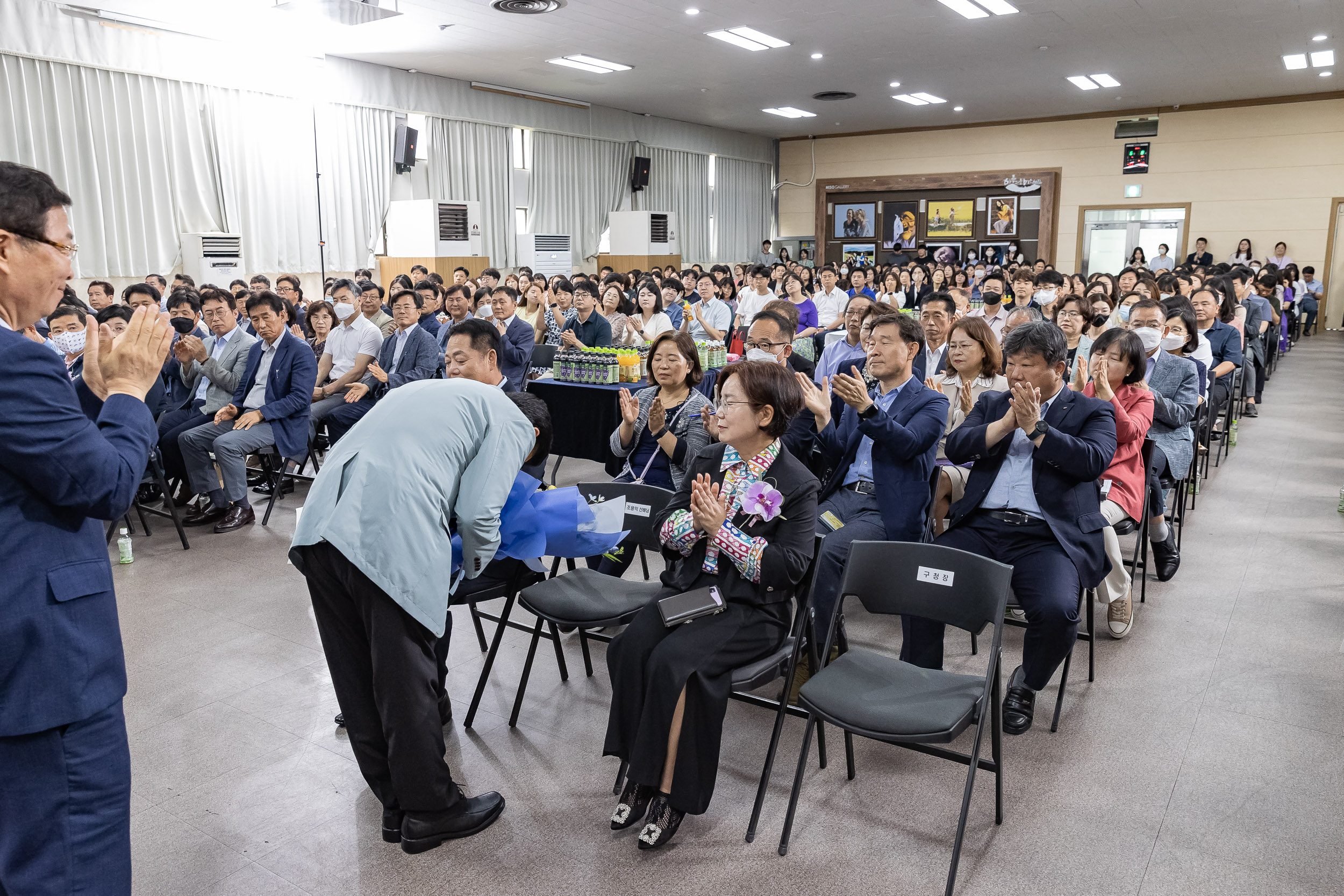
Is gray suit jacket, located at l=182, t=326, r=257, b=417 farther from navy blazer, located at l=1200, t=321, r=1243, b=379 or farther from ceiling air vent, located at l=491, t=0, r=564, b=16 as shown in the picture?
navy blazer, located at l=1200, t=321, r=1243, b=379

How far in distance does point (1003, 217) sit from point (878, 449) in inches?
613

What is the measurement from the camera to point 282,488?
6.11 meters

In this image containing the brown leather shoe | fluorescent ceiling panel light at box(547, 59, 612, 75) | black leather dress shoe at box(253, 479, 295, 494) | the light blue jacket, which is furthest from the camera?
fluorescent ceiling panel light at box(547, 59, 612, 75)

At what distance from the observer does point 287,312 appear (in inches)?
231

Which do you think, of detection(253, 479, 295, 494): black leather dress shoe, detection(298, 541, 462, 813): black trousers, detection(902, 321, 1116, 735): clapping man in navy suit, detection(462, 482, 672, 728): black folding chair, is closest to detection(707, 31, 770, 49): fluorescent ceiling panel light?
detection(253, 479, 295, 494): black leather dress shoe

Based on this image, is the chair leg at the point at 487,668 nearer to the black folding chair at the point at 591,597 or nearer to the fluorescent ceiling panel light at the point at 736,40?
the black folding chair at the point at 591,597

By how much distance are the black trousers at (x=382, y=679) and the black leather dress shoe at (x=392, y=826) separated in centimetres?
8

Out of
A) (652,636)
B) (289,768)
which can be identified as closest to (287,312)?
(289,768)

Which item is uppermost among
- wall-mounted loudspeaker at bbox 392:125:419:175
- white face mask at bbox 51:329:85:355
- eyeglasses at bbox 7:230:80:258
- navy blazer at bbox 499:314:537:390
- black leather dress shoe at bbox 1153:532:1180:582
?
wall-mounted loudspeaker at bbox 392:125:419:175

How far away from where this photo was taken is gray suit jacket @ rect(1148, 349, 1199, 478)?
4.29 m

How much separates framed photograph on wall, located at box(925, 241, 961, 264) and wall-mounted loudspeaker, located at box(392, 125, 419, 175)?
33.1ft

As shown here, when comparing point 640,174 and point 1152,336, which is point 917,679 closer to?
point 1152,336

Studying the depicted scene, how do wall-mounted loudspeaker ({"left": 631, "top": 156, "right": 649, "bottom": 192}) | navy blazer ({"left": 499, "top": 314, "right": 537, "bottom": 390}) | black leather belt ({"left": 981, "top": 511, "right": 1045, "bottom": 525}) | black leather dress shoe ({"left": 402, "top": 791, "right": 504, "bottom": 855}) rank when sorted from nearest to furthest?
black leather dress shoe ({"left": 402, "top": 791, "right": 504, "bottom": 855}) → black leather belt ({"left": 981, "top": 511, "right": 1045, "bottom": 525}) → navy blazer ({"left": 499, "top": 314, "right": 537, "bottom": 390}) → wall-mounted loudspeaker ({"left": 631, "top": 156, "right": 649, "bottom": 192})

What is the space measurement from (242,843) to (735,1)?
826cm
